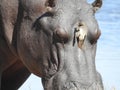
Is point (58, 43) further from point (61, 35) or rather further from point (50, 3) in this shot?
point (50, 3)

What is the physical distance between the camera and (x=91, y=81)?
280 cm

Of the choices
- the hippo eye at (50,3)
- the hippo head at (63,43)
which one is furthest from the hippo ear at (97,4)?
the hippo eye at (50,3)

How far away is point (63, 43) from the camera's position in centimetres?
292

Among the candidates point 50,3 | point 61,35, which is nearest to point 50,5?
point 50,3

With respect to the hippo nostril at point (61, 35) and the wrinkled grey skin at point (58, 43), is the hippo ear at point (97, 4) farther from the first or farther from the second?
the hippo nostril at point (61, 35)

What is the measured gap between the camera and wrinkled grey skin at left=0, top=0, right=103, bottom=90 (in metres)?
2.84

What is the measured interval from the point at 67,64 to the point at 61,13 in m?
0.36

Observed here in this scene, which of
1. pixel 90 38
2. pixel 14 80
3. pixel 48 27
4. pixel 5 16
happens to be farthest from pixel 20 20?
pixel 14 80

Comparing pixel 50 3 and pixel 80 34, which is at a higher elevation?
pixel 50 3

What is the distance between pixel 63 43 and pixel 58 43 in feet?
0.12

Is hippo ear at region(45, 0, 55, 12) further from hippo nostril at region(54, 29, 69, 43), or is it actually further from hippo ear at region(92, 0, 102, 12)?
hippo ear at region(92, 0, 102, 12)

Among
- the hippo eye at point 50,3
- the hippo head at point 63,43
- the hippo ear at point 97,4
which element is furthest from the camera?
the hippo ear at point 97,4

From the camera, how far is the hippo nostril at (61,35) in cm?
288

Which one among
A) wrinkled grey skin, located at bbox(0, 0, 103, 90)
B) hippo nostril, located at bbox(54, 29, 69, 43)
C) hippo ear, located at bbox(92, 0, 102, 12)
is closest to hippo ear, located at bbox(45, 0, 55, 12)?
wrinkled grey skin, located at bbox(0, 0, 103, 90)
